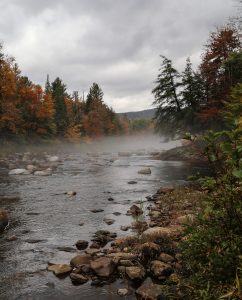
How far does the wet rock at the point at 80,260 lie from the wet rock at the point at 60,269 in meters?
0.20

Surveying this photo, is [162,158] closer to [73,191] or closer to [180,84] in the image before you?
[180,84]

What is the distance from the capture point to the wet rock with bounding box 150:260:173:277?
695cm

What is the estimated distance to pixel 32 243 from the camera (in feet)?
31.9

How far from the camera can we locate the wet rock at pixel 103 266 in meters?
7.25

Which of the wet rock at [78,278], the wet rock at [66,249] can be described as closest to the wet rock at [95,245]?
the wet rock at [66,249]

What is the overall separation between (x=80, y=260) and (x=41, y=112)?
Answer: 47273 mm

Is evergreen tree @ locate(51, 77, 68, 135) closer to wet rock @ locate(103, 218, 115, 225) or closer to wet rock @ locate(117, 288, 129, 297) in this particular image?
wet rock @ locate(103, 218, 115, 225)

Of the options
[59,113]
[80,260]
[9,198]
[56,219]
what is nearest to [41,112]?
[59,113]

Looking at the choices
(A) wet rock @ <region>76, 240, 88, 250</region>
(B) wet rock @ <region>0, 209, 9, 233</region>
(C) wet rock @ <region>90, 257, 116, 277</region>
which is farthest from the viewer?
(B) wet rock @ <region>0, 209, 9, 233</region>

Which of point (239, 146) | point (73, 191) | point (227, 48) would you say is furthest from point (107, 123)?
point (239, 146)

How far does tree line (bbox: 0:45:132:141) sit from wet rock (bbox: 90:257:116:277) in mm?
36516

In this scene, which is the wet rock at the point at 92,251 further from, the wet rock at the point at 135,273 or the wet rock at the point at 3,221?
the wet rock at the point at 3,221

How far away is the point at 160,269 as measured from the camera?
7008 millimetres

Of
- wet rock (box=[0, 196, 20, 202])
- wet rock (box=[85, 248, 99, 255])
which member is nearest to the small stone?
wet rock (box=[85, 248, 99, 255])
